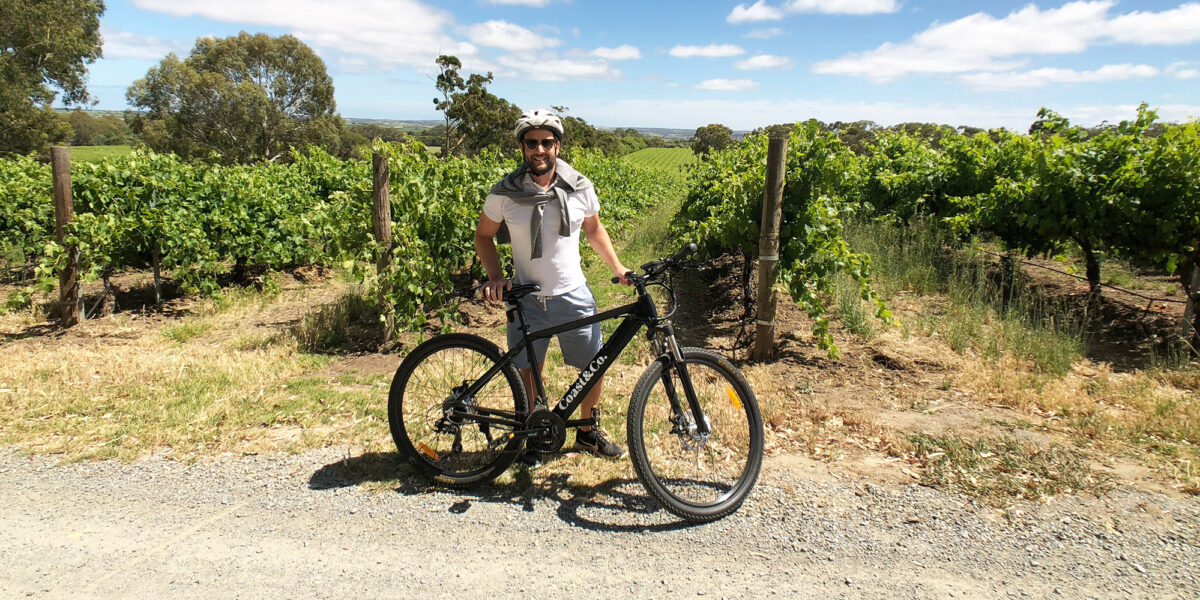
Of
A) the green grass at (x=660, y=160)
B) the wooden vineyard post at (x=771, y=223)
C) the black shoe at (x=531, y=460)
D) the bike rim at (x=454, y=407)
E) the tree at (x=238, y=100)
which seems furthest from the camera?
the tree at (x=238, y=100)

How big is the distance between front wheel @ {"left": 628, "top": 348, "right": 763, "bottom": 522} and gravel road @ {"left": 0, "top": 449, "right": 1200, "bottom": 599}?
12cm

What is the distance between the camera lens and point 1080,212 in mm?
5949

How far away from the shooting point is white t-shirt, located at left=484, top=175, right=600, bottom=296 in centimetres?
→ 312

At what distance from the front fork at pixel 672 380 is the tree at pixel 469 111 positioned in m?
44.6

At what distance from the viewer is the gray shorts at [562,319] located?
10.6ft

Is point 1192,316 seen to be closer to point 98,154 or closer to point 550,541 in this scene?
point 550,541

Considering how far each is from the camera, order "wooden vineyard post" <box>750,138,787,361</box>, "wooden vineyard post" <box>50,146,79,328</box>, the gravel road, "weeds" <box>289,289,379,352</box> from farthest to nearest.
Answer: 1. "wooden vineyard post" <box>50,146,79,328</box>
2. "weeds" <box>289,289,379,352</box>
3. "wooden vineyard post" <box>750,138,787,361</box>
4. the gravel road

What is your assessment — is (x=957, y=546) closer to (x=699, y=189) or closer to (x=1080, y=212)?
(x=1080, y=212)

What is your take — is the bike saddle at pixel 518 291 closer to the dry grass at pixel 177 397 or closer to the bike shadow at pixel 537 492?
the bike shadow at pixel 537 492

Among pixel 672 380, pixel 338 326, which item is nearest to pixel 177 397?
pixel 338 326

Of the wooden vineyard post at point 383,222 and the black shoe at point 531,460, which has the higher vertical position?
the wooden vineyard post at point 383,222

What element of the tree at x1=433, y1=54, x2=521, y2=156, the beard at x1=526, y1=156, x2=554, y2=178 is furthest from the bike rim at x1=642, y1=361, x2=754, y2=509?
the tree at x1=433, y1=54, x2=521, y2=156

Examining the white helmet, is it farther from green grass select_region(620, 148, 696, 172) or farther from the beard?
green grass select_region(620, 148, 696, 172)

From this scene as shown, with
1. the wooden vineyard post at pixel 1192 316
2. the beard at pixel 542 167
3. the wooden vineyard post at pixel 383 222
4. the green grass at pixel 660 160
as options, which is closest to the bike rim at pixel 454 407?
the beard at pixel 542 167
